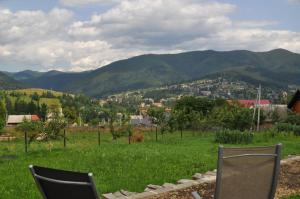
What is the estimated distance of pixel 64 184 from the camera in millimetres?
3285

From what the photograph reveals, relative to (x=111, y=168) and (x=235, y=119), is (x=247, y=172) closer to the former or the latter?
(x=111, y=168)

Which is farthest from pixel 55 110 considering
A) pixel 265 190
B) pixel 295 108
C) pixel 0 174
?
pixel 295 108

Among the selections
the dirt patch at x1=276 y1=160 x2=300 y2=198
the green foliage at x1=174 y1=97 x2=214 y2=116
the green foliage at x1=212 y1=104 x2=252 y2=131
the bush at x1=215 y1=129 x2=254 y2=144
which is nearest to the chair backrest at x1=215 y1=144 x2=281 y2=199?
the dirt patch at x1=276 y1=160 x2=300 y2=198

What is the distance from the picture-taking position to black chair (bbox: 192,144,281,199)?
13.8ft

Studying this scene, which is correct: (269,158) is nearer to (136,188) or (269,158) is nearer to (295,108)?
(136,188)

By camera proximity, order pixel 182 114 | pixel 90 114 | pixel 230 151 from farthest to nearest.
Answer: pixel 90 114
pixel 182 114
pixel 230 151

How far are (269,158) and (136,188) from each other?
3.96 m

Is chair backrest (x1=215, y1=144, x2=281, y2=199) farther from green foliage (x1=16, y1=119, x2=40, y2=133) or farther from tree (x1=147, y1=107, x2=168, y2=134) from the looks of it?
tree (x1=147, y1=107, x2=168, y2=134)

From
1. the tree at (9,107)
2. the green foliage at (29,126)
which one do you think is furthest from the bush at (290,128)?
the tree at (9,107)

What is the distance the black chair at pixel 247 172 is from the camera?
4.20 m

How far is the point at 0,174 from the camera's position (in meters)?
10.0

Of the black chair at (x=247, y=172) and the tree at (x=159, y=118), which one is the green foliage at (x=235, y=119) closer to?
the tree at (x=159, y=118)

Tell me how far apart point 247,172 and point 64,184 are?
200cm

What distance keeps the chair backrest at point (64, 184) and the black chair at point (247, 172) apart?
4.81 feet
